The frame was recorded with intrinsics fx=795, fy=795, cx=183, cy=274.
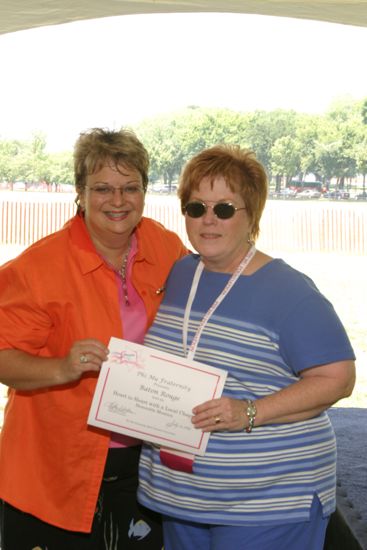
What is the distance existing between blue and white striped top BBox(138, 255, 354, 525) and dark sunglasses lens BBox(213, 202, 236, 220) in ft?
0.54

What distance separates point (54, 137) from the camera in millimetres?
27156

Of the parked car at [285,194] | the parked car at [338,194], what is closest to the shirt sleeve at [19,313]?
the parked car at [285,194]

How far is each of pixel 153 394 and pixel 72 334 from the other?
14.5 inches

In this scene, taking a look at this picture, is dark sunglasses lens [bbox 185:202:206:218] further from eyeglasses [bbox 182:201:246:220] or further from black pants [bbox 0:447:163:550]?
black pants [bbox 0:447:163:550]

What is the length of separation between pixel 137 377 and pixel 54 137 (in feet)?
Result: 85.5

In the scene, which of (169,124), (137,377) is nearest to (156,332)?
(137,377)

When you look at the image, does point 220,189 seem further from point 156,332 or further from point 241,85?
point 241,85

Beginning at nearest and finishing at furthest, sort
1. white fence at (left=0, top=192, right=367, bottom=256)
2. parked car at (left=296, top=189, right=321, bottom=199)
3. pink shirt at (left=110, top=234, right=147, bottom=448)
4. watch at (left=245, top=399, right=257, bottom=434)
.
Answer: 1. watch at (left=245, top=399, right=257, bottom=434)
2. pink shirt at (left=110, top=234, right=147, bottom=448)
3. white fence at (left=0, top=192, right=367, bottom=256)
4. parked car at (left=296, top=189, right=321, bottom=199)

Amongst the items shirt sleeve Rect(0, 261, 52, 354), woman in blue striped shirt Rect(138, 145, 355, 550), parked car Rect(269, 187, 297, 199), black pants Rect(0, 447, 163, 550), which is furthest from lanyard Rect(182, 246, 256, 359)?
parked car Rect(269, 187, 297, 199)

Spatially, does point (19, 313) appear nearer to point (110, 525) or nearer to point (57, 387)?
point (57, 387)

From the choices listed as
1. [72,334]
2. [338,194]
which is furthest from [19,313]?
[338,194]

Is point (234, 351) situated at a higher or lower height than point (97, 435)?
higher

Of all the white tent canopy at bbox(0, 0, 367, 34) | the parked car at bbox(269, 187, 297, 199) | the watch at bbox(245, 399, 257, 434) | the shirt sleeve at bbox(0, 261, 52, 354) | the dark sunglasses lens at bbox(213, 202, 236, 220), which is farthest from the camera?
the parked car at bbox(269, 187, 297, 199)

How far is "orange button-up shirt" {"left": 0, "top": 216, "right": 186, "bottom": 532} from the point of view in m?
2.17
